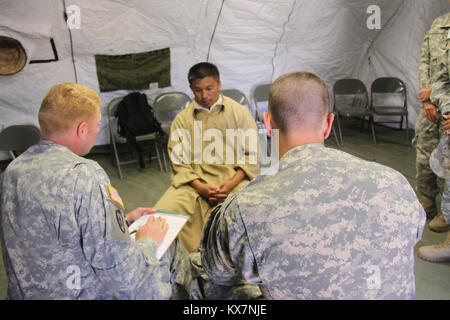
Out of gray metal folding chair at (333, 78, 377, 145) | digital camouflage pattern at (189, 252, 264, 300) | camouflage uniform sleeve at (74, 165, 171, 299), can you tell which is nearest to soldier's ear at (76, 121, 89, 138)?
camouflage uniform sleeve at (74, 165, 171, 299)

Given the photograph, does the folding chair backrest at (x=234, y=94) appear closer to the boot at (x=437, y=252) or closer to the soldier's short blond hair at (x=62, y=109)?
the boot at (x=437, y=252)

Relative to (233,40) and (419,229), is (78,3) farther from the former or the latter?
(419,229)

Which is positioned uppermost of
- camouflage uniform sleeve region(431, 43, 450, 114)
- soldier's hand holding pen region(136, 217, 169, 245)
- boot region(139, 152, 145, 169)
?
camouflage uniform sleeve region(431, 43, 450, 114)

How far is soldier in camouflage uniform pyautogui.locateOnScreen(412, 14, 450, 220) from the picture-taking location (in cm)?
253

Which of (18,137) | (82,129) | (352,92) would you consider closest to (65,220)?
(82,129)

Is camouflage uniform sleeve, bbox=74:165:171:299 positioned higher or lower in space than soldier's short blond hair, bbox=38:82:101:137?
lower

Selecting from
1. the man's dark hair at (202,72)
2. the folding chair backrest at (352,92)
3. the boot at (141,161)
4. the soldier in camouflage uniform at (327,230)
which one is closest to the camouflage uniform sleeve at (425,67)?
the man's dark hair at (202,72)

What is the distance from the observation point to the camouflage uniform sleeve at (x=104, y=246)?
104cm

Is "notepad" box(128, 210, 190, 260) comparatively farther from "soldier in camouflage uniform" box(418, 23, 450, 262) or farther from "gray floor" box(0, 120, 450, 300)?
"soldier in camouflage uniform" box(418, 23, 450, 262)

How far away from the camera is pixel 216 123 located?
236 centimetres

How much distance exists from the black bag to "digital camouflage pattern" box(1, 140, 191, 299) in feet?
9.76

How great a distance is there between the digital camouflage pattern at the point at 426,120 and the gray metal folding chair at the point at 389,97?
7.12 feet

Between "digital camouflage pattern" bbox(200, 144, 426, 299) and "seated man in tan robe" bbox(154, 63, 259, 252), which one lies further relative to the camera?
"seated man in tan robe" bbox(154, 63, 259, 252)

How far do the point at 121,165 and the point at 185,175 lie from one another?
2.36m
